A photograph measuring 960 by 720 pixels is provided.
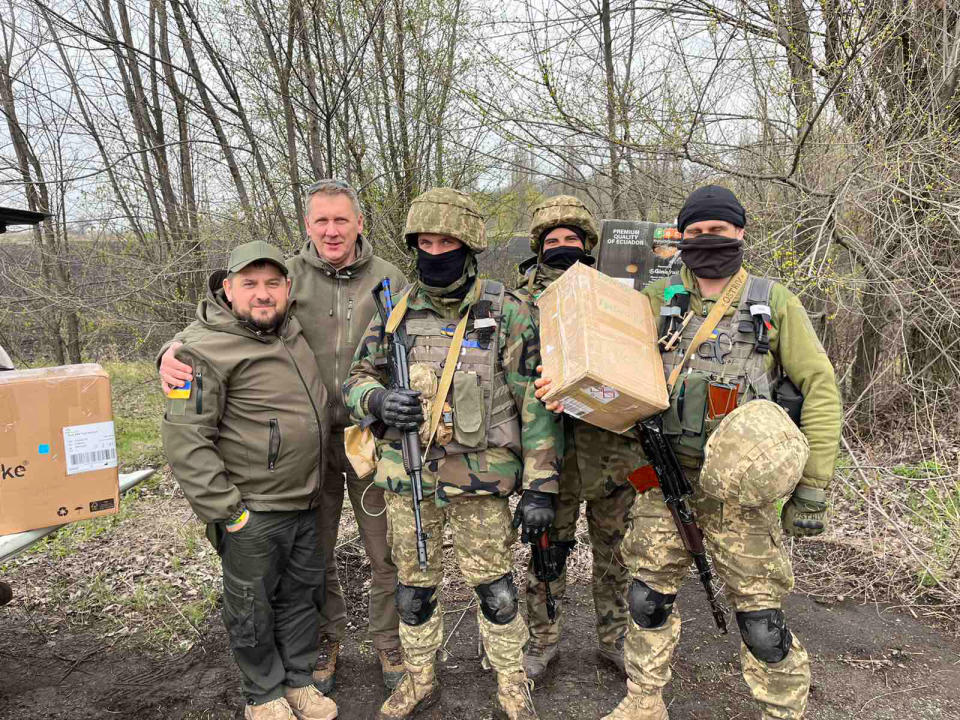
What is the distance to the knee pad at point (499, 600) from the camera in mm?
2748

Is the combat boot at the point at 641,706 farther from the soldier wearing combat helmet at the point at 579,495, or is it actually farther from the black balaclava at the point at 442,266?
the black balaclava at the point at 442,266

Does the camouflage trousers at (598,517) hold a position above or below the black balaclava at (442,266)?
below

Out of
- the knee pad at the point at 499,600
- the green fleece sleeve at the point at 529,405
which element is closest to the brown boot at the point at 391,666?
the knee pad at the point at 499,600

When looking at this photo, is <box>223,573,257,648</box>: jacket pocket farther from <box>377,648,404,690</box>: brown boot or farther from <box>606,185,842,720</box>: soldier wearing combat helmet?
<box>606,185,842,720</box>: soldier wearing combat helmet

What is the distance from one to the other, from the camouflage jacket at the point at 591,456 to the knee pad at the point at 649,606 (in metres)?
0.55

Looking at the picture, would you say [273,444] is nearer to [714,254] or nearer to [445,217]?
[445,217]

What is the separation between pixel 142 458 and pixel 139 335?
1450mm

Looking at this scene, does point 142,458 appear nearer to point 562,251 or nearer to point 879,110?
point 562,251

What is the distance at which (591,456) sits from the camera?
121 inches

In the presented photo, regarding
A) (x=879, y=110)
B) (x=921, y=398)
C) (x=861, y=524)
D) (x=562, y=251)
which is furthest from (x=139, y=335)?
(x=921, y=398)

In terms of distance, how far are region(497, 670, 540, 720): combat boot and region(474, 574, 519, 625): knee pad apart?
0.97 ft

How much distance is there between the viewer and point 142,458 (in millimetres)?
6695

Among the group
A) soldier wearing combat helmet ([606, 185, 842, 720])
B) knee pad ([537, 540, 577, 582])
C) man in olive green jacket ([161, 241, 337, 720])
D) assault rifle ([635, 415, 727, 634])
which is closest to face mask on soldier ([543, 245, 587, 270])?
soldier wearing combat helmet ([606, 185, 842, 720])

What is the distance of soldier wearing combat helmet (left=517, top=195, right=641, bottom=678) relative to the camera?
3.07 meters
